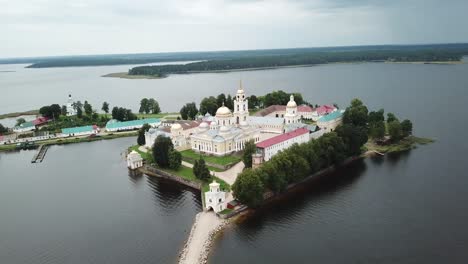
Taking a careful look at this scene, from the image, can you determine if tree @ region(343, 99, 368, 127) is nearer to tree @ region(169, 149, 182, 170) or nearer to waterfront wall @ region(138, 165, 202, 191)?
tree @ region(169, 149, 182, 170)

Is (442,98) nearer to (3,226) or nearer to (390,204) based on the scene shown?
(390,204)

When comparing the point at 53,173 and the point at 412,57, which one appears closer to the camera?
the point at 53,173

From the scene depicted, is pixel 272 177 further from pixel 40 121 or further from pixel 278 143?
pixel 40 121

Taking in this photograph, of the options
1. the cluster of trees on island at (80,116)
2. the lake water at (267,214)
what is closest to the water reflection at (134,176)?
the lake water at (267,214)

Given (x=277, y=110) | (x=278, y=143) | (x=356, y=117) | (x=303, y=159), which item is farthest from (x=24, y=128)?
(x=356, y=117)

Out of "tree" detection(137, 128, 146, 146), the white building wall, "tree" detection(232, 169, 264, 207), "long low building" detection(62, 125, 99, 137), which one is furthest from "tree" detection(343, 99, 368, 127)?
"long low building" detection(62, 125, 99, 137)

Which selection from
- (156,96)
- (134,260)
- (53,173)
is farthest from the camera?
(156,96)

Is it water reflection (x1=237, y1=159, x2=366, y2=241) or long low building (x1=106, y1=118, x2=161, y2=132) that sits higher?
long low building (x1=106, y1=118, x2=161, y2=132)

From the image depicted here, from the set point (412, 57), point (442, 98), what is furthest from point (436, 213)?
point (412, 57)
